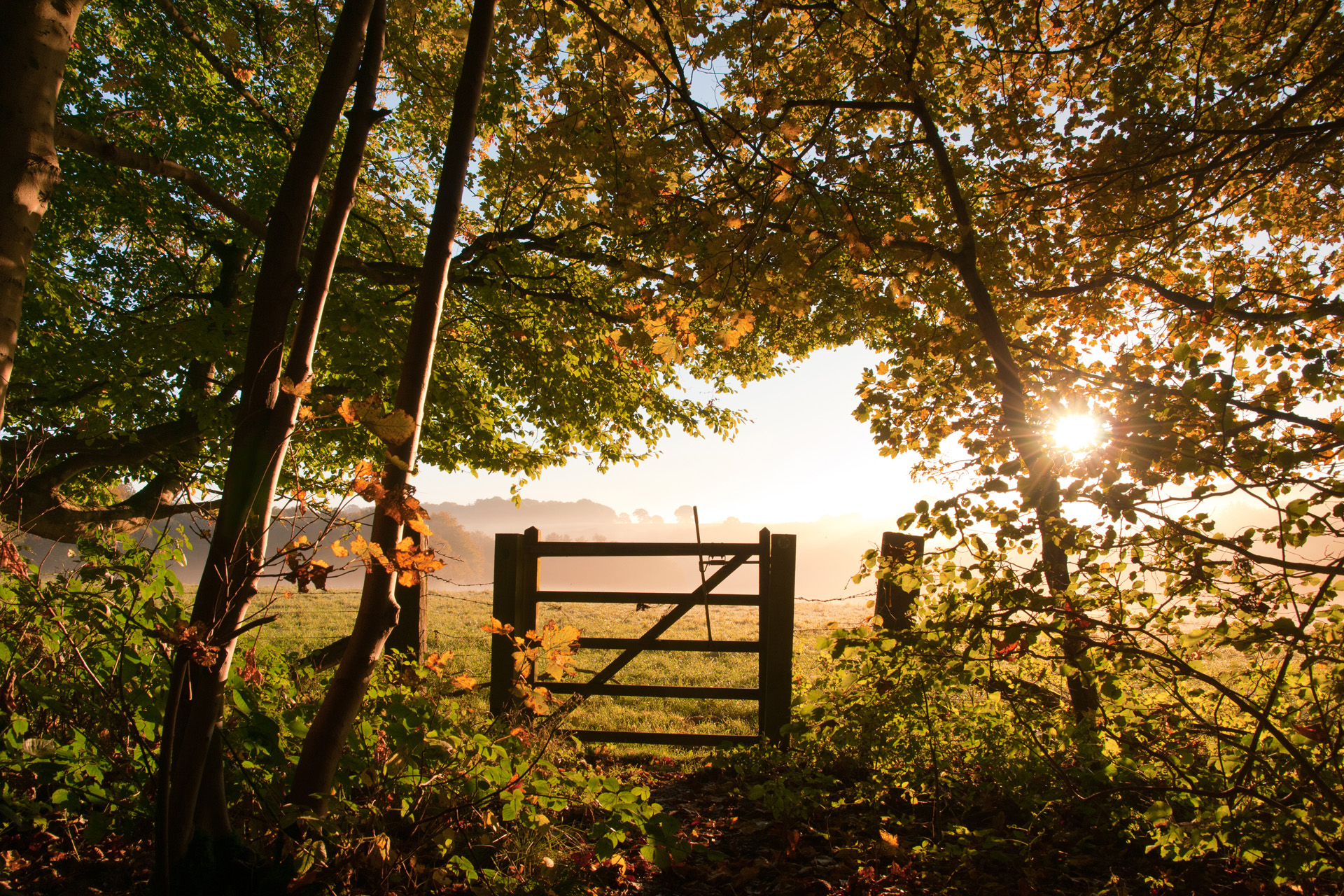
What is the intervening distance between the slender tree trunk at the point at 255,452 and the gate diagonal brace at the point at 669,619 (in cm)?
309

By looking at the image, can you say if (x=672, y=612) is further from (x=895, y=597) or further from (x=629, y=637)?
(x=629, y=637)

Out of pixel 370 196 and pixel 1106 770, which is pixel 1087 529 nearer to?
pixel 1106 770

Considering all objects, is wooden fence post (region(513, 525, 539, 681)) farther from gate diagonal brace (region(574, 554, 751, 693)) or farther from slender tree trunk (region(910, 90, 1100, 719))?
slender tree trunk (region(910, 90, 1100, 719))

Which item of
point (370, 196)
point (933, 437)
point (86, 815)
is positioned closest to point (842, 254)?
point (933, 437)

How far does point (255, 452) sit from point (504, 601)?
11.0 feet

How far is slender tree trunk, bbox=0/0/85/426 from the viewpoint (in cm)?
152

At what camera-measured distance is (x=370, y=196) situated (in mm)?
8383

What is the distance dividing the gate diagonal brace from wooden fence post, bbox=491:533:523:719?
591 millimetres

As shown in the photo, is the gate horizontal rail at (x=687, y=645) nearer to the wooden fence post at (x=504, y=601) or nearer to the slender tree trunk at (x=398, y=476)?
the wooden fence post at (x=504, y=601)

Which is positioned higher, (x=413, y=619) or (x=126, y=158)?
(x=126, y=158)

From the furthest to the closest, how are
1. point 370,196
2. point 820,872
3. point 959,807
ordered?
1. point 370,196
2. point 959,807
3. point 820,872

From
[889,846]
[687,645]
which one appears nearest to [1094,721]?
[889,846]

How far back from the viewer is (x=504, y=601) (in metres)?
5.11

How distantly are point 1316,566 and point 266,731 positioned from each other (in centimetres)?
365
